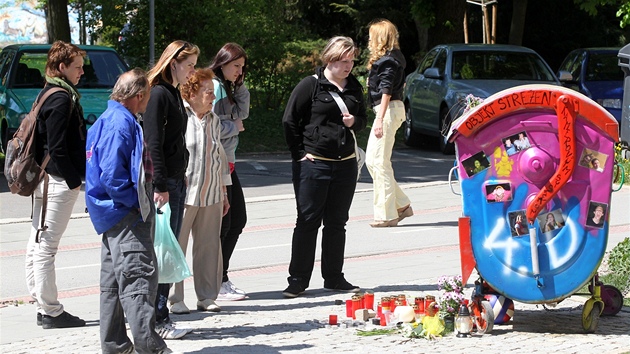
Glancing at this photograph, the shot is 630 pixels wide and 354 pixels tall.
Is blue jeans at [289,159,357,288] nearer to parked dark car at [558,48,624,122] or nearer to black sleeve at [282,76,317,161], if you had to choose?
black sleeve at [282,76,317,161]

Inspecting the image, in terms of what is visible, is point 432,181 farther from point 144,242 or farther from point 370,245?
point 144,242

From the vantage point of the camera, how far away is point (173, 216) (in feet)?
24.1

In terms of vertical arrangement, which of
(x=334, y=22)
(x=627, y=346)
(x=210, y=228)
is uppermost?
(x=334, y=22)

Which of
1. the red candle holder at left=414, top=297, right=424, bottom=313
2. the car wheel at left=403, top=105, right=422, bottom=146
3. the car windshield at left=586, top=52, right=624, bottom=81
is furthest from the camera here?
the car windshield at left=586, top=52, right=624, bottom=81

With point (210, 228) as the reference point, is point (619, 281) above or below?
below

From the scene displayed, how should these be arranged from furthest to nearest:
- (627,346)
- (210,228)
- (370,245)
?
(370,245) → (210,228) → (627,346)

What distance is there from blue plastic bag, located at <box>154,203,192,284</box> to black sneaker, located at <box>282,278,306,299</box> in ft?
5.38

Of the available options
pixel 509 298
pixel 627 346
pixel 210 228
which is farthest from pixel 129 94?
pixel 627 346

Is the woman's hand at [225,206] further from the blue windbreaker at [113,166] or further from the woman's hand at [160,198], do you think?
the blue windbreaker at [113,166]

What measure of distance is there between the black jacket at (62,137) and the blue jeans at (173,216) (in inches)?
24.1

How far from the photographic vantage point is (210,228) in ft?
26.0

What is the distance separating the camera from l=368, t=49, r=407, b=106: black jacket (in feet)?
36.3

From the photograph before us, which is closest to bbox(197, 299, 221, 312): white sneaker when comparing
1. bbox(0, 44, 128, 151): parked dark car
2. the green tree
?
bbox(0, 44, 128, 151): parked dark car

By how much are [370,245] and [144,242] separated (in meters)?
4.70
